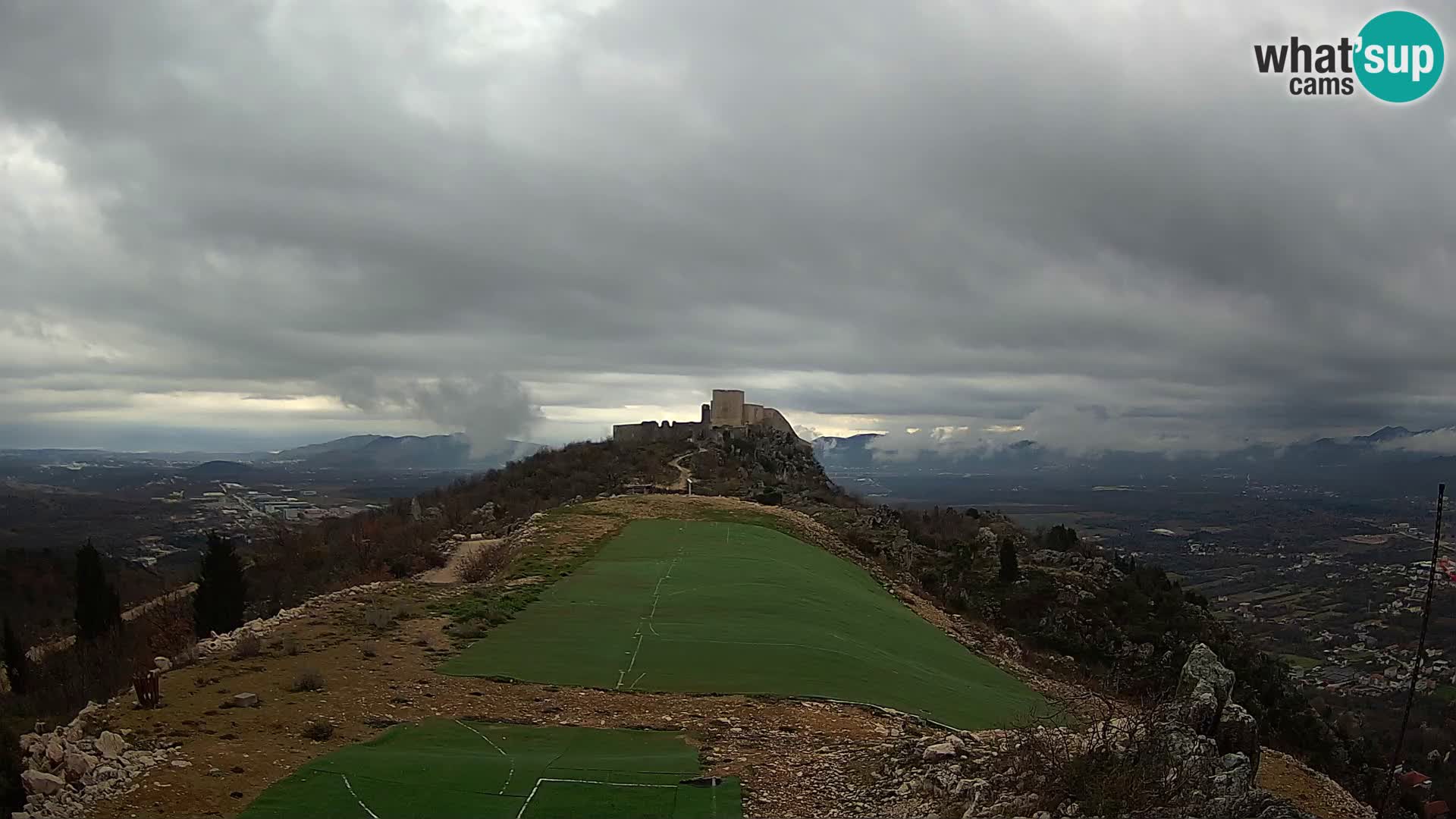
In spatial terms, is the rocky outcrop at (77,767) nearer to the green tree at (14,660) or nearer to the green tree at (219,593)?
the green tree at (219,593)

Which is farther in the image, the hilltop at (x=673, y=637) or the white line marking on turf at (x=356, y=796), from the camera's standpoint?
the hilltop at (x=673, y=637)

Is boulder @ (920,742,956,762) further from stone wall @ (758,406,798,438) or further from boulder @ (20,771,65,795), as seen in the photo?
stone wall @ (758,406,798,438)

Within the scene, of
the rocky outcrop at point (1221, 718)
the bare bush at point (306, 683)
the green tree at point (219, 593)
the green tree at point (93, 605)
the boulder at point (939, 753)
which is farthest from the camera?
the green tree at point (93, 605)

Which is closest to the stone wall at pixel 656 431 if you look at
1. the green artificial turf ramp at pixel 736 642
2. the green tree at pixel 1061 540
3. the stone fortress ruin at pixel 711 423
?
the stone fortress ruin at pixel 711 423

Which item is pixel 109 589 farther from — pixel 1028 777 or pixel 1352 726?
pixel 1352 726

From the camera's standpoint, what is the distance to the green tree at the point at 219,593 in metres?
26.0

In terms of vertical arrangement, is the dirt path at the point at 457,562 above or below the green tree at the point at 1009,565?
above

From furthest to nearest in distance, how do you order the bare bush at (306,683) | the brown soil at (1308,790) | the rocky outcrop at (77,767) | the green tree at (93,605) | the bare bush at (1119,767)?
1. the green tree at (93,605)
2. the brown soil at (1308,790)
3. the bare bush at (306,683)
4. the rocky outcrop at (77,767)
5. the bare bush at (1119,767)

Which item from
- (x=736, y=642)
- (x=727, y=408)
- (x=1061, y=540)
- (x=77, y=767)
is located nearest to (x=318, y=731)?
(x=77, y=767)

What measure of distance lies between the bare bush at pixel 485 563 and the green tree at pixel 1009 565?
2713 centimetres

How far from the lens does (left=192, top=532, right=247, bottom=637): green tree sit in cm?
2602

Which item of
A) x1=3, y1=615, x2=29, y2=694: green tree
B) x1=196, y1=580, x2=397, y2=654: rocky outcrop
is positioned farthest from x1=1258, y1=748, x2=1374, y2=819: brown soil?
x1=3, y1=615, x2=29, y2=694: green tree

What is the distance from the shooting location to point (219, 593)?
1057 inches

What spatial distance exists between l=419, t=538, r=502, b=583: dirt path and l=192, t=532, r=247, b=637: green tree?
5.70 m
